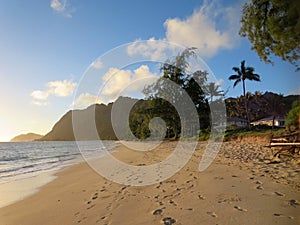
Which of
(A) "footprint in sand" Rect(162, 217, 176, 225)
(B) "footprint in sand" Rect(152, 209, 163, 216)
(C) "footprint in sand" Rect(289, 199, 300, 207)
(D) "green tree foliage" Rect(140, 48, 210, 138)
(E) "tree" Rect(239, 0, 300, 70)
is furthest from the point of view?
(D) "green tree foliage" Rect(140, 48, 210, 138)

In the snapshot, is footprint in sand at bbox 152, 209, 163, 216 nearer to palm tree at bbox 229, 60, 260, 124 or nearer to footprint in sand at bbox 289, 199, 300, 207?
footprint in sand at bbox 289, 199, 300, 207

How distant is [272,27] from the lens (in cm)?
703

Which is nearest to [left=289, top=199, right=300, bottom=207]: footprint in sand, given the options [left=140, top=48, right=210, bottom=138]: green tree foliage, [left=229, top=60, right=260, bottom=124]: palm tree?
[left=140, top=48, right=210, bottom=138]: green tree foliage

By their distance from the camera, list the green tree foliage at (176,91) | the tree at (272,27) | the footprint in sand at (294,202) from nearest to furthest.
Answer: the footprint in sand at (294,202) < the tree at (272,27) < the green tree foliage at (176,91)

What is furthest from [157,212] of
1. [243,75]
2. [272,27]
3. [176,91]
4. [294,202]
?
[243,75]

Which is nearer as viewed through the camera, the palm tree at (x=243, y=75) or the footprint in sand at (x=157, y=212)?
the footprint in sand at (x=157, y=212)

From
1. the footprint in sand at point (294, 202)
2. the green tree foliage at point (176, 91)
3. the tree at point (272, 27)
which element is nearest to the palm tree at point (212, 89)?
the green tree foliage at point (176, 91)

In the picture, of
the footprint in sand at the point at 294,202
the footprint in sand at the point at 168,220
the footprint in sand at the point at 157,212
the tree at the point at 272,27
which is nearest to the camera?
the footprint in sand at the point at 168,220

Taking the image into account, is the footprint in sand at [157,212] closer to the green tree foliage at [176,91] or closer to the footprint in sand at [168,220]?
the footprint in sand at [168,220]

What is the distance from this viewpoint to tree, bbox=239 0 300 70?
19.4 feet

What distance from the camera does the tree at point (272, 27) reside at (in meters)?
5.90

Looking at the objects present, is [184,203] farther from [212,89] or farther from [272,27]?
[212,89]

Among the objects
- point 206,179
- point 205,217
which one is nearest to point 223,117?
point 206,179

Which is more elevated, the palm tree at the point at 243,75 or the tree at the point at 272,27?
the palm tree at the point at 243,75
